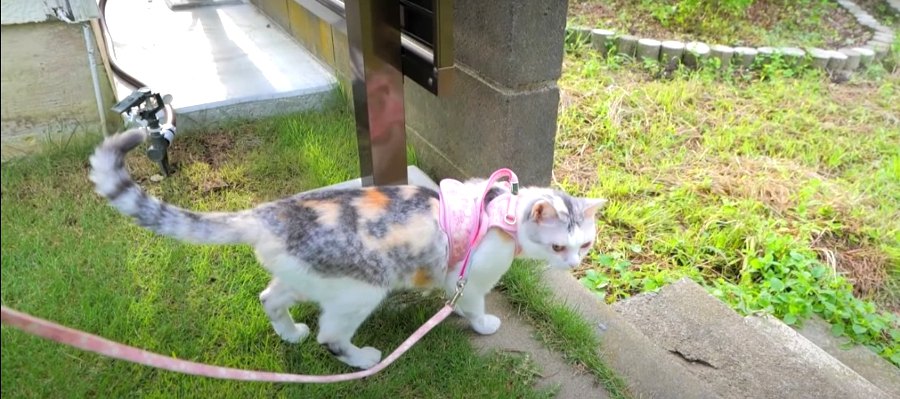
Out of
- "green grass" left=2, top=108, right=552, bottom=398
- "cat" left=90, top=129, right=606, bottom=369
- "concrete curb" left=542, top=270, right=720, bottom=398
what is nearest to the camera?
"green grass" left=2, top=108, right=552, bottom=398

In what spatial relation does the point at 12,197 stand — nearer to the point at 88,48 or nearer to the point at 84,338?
the point at 84,338

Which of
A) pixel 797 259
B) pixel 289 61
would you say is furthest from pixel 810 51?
pixel 289 61

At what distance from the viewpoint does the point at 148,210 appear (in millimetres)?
1586

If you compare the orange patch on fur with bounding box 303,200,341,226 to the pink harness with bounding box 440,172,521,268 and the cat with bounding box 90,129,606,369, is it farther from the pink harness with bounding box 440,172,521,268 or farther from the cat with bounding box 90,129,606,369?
the pink harness with bounding box 440,172,521,268

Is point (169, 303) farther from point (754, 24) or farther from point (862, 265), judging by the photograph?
point (754, 24)

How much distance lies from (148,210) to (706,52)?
193 inches

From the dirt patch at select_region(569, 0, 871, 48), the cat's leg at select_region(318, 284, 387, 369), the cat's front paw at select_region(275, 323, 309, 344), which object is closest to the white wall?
the cat's leg at select_region(318, 284, 387, 369)

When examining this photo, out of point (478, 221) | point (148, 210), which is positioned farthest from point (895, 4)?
point (148, 210)

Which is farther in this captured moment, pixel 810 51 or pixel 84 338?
pixel 810 51

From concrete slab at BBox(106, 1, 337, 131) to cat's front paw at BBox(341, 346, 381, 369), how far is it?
1.62 m

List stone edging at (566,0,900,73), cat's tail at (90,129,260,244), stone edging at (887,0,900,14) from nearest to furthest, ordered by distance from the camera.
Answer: cat's tail at (90,129,260,244) → stone edging at (566,0,900,73) → stone edging at (887,0,900,14)

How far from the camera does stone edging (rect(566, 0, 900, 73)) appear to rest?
17.4 feet

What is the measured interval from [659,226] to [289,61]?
2376mm

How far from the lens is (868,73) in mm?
5539
